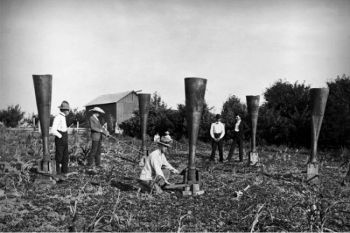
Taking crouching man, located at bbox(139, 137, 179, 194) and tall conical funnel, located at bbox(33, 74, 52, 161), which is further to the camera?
tall conical funnel, located at bbox(33, 74, 52, 161)

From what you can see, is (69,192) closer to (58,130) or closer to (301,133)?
(58,130)

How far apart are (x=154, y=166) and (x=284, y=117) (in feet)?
49.1

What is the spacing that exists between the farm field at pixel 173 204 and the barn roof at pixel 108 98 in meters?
28.8

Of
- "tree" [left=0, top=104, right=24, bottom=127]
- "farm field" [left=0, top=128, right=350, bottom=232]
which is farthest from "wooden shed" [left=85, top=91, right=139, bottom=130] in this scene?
"farm field" [left=0, top=128, right=350, bottom=232]

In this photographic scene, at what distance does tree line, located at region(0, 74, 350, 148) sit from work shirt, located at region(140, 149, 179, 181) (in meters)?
12.6

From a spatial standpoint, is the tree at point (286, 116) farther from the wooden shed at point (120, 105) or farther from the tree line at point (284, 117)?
the wooden shed at point (120, 105)

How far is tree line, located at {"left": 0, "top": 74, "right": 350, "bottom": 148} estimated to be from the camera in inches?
669

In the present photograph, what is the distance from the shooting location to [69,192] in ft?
20.4

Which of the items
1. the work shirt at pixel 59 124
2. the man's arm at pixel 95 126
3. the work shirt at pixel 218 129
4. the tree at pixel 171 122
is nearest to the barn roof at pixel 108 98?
the tree at pixel 171 122

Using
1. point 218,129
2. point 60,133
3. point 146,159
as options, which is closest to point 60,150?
point 60,133

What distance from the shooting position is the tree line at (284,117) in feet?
55.8

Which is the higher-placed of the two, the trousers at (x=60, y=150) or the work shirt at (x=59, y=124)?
the work shirt at (x=59, y=124)

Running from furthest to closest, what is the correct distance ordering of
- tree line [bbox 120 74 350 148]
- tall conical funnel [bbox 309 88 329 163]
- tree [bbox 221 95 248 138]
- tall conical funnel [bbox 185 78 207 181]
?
1. tree [bbox 221 95 248 138]
2. tree line [bbox 120 74 350 148]
3. tall conical funnel [bbox 309 88 329 163]
4. tall conical funnel [bbox 185 78 207 181]

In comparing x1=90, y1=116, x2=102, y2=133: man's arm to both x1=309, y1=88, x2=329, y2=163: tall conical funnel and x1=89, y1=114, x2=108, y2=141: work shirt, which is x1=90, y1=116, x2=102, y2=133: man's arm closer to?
x1=89, y1=114, x2=108, y2=141: work shirt
